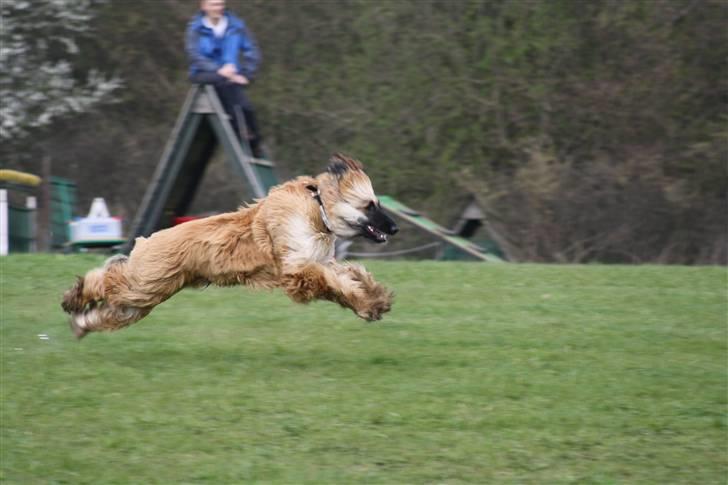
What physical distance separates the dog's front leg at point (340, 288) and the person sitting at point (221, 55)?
17.6ft

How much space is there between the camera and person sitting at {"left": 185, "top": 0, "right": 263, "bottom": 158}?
11.1 metres

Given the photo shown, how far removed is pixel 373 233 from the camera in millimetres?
6133

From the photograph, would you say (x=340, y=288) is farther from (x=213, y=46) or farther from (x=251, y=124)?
(x=213, y=46)

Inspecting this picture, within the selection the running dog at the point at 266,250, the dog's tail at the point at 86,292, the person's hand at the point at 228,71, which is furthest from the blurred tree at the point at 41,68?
the running dog at the point at 266,250

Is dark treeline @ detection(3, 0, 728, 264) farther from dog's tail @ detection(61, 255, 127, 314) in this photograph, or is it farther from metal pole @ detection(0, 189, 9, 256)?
dog's tail @ detection(61, 255, 127, 314)

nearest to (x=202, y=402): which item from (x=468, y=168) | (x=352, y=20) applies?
(x=468, y=168)

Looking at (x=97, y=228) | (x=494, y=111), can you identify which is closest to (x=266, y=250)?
(x=97, y=228)

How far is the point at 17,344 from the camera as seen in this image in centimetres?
A: 676

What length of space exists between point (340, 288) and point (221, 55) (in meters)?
5.86

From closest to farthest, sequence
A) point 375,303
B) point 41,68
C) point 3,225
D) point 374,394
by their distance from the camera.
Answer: point 374,394
point 375,303
point 3,225
point 41,68

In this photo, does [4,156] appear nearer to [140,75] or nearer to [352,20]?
[140,75]

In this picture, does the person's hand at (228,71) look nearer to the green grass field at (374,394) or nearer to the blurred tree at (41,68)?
the green grass field at (374,394)

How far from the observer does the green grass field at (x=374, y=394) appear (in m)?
4.86

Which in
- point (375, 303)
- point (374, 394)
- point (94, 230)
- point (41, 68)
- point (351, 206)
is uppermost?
point (351, 206)
